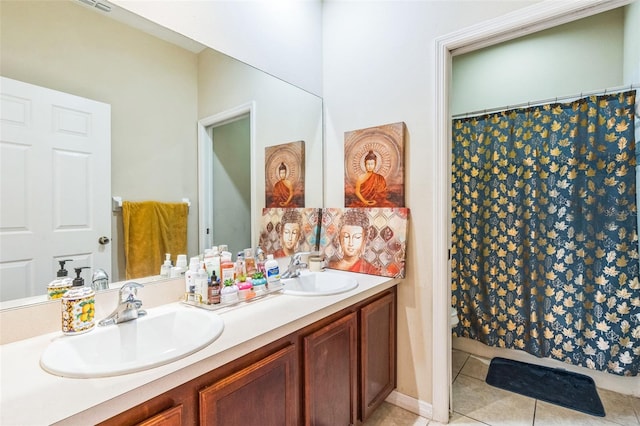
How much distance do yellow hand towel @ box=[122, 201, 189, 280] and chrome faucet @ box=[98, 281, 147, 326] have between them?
0.14m

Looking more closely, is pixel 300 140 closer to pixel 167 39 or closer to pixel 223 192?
pixel 223 192

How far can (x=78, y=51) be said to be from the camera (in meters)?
1.13

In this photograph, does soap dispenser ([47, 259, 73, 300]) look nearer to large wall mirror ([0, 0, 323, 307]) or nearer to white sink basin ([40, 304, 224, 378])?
large wall mirror ([0, 0, 323, 307])

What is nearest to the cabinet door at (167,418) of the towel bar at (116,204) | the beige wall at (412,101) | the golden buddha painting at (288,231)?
the towel bar at (116,204)

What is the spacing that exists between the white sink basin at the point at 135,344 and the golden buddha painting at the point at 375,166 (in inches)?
46.4

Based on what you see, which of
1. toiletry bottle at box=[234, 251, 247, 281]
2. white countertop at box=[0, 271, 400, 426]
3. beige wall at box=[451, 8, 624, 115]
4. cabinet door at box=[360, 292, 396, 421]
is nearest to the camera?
white countertop at box=[0, 271, 400, 426]

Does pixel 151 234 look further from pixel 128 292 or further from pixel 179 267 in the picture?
pixel 128 292

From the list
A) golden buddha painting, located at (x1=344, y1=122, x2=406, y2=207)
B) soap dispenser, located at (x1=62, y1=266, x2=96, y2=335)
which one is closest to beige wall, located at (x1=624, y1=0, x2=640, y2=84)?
golden buddha painting, located at (x1=344, y1=122, x2=406, y2=207)

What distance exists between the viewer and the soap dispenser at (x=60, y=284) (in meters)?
1.05

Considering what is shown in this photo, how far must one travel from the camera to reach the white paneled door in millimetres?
979

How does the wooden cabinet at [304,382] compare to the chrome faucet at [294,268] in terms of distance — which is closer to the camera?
the wooden cabinet at [304,382]

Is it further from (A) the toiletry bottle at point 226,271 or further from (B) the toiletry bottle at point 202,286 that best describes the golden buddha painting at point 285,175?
(B) the toiletry bottle at point 202,286

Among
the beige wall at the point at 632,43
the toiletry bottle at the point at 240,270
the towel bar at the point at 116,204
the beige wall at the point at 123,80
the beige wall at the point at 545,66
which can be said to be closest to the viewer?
the beige wall at the point at 123,80

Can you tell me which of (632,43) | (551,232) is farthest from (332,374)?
(632,43)
